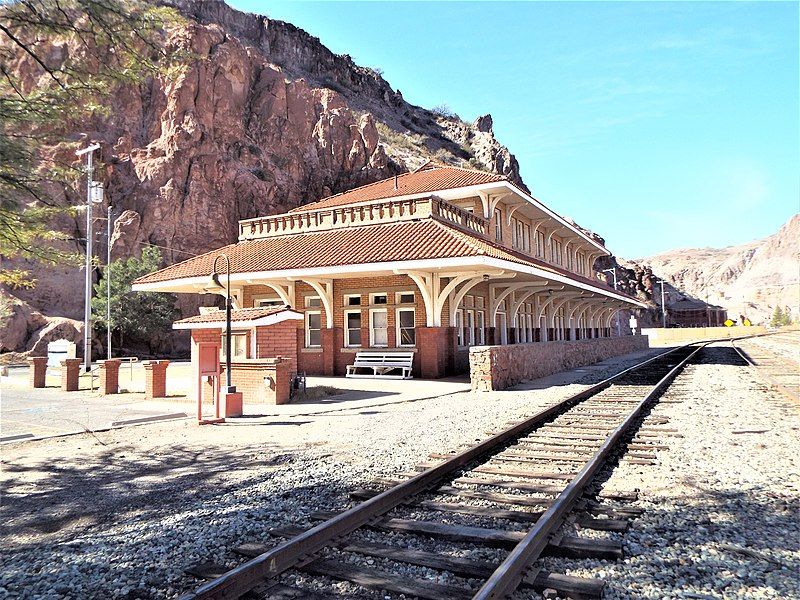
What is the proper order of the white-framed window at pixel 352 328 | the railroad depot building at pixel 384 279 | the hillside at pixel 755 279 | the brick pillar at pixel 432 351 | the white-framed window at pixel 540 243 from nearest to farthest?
the railroad depot building at pixel 384 279
the brick pillar at pixel 432 351
the white-framed window at pixel 352 328
the white-framed window at pixel 540 243
the hillside at pixel 755 279

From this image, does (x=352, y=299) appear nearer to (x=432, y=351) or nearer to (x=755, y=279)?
(x=432, y=351)

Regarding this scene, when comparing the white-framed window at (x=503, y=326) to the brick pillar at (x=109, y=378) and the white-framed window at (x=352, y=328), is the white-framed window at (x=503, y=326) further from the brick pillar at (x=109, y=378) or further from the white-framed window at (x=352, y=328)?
the brick pillar at (x=109, y=378)

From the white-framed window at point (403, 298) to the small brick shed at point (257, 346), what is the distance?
20.3 ft

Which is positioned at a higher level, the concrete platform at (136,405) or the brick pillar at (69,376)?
the brick pillar at (69,376)

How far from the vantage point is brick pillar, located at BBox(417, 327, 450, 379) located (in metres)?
17.9

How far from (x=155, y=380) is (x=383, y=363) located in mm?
6879

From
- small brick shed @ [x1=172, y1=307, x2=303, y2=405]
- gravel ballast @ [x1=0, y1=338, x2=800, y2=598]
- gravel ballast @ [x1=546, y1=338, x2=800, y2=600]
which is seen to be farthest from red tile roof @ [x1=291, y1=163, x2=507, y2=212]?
gravel ballast @ [x1=546, y1=338, x2=800, y2=600]

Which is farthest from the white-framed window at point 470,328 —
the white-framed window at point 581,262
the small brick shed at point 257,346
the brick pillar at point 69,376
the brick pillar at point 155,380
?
the white-framed window at point 581,262

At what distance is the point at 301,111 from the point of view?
6425cm

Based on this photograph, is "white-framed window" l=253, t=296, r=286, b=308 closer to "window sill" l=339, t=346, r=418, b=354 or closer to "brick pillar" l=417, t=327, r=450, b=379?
"window sill" l=339, t=346, r=418, b=354

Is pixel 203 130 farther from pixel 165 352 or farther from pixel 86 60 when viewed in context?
pixel 86 60

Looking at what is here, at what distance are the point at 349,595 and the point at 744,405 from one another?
11038mm

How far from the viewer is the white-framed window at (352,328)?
19969 millimetres

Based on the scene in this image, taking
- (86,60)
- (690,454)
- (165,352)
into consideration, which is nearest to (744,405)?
(690,454)
